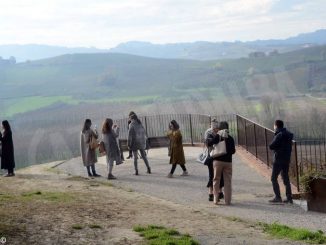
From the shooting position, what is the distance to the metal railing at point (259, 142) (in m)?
13.5

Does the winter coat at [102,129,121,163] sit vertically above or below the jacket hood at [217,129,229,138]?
below

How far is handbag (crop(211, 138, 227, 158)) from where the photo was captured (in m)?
11.8

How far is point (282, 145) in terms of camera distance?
39.5ft

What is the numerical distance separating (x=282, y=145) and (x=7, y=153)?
26.4ft

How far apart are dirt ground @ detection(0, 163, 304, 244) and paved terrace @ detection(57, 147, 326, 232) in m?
0.68

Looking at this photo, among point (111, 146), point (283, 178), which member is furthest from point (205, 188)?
point (111, 146)

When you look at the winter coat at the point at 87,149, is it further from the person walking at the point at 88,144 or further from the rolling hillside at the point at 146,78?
the rolling hillside at the point at 146,78

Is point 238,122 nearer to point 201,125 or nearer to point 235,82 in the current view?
point 201,125

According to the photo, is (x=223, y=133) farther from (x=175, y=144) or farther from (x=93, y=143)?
(x=93, y=143)

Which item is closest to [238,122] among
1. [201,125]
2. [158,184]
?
[201,125]

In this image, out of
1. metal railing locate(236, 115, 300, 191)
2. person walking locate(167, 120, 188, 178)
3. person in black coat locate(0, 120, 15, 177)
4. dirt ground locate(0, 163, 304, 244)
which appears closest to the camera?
dirt ground locate(0, 163, 304, 244)

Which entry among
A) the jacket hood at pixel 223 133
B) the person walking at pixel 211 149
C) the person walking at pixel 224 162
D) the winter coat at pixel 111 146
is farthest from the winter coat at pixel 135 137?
the jacket hood at pixel 223 133

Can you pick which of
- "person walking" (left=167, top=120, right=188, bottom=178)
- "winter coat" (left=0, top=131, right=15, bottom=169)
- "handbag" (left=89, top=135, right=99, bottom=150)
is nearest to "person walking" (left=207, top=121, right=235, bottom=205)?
"person walking" (left=167, top=120, right=188, bottom=178)

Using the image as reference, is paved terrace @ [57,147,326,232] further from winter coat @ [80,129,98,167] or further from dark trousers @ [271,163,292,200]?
winter coat @ [80,129,98,167]
